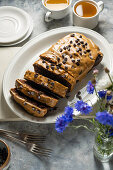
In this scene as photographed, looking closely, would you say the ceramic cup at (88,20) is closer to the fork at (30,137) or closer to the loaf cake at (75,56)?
the loaf cake at (75,56)

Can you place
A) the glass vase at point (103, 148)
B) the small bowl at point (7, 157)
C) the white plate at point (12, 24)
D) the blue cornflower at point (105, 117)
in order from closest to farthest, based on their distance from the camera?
the blue cornflower at point (105, 117) → the glass vase at point (103, 148) → the small bowl at point (7, 157) → the white plate at point (12, 24)

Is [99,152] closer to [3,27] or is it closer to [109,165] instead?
[109,165]

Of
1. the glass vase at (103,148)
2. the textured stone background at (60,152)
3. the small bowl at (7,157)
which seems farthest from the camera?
the textured stone background at (60,152)

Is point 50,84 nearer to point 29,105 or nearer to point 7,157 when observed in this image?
point 29,105

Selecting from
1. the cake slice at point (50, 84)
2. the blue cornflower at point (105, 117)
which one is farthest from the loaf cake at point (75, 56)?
the blue cornflower at point (105, 117)

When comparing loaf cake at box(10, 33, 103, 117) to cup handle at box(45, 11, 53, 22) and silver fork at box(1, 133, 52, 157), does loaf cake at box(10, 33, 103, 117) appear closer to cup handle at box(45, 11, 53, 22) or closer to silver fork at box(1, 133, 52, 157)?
silver fork at box(1, 133, 52, 157)

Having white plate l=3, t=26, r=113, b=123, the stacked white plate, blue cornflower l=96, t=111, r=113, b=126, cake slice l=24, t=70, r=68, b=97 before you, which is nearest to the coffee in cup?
white plate l=3, t=26, r=113, b=123

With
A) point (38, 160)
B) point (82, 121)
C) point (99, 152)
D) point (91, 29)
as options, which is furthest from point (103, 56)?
point (38, 160)
